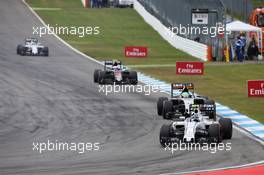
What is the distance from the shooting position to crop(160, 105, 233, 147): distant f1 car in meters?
20.3

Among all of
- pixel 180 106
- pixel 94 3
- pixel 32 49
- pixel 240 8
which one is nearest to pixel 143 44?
pixel 240 8

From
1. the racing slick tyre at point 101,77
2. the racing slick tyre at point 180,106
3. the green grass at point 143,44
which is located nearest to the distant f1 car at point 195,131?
the racing slick tyre at point 180,106

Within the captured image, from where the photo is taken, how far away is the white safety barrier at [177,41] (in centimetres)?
5019

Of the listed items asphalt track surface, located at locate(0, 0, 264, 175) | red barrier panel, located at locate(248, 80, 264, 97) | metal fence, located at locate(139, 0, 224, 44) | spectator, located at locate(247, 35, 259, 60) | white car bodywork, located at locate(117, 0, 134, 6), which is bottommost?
asphalt track surface, located at locate(0, 0, 264, 175)

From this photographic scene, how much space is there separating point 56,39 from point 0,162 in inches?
1615

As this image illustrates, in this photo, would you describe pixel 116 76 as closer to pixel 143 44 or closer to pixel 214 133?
pixel 214 133

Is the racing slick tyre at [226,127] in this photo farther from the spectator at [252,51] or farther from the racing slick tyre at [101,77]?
the spectator at [252,51]

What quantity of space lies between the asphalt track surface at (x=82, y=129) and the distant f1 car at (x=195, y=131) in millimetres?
373

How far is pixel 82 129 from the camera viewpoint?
23.3m

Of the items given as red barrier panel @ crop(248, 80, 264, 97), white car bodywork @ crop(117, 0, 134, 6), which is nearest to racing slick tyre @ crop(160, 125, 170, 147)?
red barrier panel @ crop(248, 80, 264, 97)

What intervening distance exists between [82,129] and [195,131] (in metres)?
4.00

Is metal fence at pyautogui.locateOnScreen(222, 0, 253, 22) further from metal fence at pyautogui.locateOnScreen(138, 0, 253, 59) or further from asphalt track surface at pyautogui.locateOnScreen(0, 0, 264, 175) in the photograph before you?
asphalt track surface at pyautogui.locateOnScreen(0, 0, 264, 175)

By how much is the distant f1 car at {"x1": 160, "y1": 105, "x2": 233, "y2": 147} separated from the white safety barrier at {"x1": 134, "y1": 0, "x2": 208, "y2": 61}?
91.9 ft

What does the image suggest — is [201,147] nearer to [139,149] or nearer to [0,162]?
[139,149]
